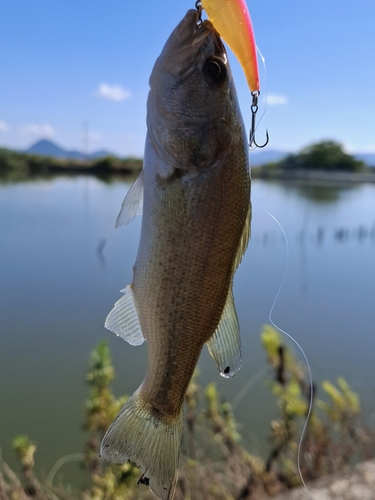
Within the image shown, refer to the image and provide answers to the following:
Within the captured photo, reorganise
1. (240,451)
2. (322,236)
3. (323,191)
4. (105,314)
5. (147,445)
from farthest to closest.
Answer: (323,191) < (322,236) < (105,314) < (240,451) < (147,445)

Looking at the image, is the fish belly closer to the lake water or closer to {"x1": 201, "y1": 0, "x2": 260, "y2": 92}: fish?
{"x1": 201, "y1": 0, "x2": 260, "y2": 92}: fish

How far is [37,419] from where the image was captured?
6562mm

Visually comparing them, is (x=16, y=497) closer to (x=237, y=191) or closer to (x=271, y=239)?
(x=237, y=191)

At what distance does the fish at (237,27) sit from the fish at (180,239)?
13 centimetres

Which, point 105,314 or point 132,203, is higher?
point 132,203

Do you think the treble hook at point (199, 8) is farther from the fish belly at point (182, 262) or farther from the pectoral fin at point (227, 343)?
the pectoral fin at point (227, 343)

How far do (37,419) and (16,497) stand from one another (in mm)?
3858

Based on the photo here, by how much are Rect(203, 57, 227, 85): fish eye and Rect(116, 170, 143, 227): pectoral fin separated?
333 mm

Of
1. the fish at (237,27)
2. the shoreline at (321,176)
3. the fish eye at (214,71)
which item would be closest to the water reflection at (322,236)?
the fish eye at (214,71)

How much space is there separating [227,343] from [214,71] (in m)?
0.77

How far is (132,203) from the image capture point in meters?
1.29

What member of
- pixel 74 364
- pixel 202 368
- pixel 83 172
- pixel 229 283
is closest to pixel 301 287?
pixel 202 368

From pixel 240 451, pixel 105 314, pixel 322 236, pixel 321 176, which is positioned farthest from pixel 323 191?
pixel 240 451

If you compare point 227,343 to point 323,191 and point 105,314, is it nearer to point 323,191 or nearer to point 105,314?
point 105,314
